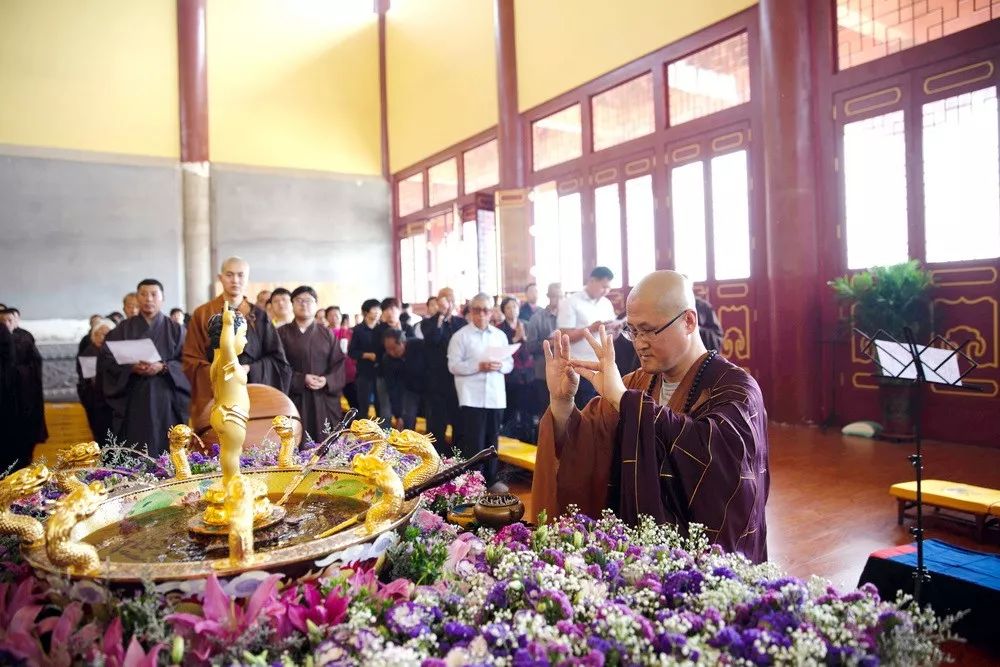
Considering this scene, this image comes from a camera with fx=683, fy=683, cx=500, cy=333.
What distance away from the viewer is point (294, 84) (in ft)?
45.3

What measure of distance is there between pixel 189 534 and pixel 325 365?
3.91m

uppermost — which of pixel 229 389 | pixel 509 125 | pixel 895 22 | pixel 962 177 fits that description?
pixel 509 125

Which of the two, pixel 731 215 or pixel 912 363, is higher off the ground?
pixel 731 215

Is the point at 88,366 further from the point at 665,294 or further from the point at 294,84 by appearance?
the point at 294,84

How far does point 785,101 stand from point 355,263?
→ 9622mm

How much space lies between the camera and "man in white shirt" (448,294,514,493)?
5105 millimetres

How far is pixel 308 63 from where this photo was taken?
14.0m

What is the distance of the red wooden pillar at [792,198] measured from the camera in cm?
667

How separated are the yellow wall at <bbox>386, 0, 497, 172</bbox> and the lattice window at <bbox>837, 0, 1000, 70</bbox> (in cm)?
599

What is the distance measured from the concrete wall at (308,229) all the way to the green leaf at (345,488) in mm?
12208

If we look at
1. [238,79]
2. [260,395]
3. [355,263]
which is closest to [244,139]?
[238,79]

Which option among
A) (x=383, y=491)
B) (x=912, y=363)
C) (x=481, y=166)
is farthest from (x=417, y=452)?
(x=481, y=166)

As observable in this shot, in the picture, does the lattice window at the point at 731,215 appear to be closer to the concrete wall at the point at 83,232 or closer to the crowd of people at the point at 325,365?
the crowd of people at the point at 325,365

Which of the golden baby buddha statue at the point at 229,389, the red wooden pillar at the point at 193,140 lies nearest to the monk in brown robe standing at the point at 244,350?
the golden baby buddha statue at the point at 229,389
